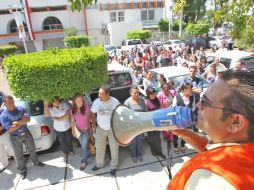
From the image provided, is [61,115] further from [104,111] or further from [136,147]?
[136,147]

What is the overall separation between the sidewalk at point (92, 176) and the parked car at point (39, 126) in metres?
0.40

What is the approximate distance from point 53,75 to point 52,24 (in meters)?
34.1

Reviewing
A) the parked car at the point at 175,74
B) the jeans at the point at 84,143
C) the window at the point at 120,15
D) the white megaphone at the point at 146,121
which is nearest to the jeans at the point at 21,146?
the jeans at the point at 84,143

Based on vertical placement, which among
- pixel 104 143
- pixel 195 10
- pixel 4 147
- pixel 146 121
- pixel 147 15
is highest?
pixel 195 10

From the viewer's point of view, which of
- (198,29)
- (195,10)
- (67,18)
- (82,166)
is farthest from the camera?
(195,10)

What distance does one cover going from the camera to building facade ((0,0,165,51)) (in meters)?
34.6

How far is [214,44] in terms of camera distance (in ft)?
83.4

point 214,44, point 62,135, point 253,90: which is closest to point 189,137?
point 253,90

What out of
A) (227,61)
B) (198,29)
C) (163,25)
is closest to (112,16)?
(163,25)

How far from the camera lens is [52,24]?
36.9 metres

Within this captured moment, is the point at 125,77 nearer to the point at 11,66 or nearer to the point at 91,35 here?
the point at 11,66

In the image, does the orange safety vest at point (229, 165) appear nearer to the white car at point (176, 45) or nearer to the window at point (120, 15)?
the white car at point (176, 45)

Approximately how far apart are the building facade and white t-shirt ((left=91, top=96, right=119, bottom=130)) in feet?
Answer: 102

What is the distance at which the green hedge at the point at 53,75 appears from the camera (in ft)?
17.0
